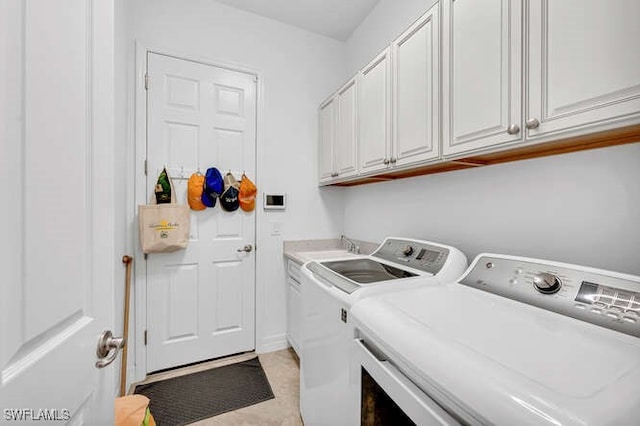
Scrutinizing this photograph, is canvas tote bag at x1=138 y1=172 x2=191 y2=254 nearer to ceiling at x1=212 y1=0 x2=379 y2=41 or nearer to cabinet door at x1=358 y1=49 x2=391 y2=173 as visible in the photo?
cabinet door at x1=358 y1=49 x2=391 y2=173

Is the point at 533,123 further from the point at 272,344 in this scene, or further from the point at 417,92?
the point at 272,344

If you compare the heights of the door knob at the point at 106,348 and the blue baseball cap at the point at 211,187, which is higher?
the blue baseball cap at the point at 211,187

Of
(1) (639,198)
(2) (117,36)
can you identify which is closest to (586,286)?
(1) (639,198)

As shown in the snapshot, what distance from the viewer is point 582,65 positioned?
773 mm

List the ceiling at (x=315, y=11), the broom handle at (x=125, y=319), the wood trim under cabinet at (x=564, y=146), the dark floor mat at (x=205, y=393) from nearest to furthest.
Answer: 1. the wood trim under cabinet at (x=564, y=146)
2. the dark floor mat at (x=205, y=393)
3. the broom handle at (x=125, y=319)
4. the ceiling at (x=315, y=11)

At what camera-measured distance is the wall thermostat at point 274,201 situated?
7.66 ft

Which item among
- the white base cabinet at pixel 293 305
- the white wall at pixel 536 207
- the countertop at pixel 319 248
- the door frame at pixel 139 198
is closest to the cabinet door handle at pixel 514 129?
the white wall at pixel 536 207

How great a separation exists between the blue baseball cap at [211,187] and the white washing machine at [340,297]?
1076mm

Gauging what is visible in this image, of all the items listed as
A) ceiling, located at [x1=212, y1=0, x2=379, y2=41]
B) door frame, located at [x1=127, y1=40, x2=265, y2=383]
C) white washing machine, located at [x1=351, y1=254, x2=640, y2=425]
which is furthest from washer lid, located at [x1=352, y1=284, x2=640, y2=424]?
ceiling, located at [x1=212, y1=0, x2=379, y2=41]

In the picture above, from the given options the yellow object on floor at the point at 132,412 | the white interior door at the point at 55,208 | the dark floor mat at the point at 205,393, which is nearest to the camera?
the white interior door at the point at 55,208

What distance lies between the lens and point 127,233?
1866mm

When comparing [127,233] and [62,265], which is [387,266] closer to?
[62,265]

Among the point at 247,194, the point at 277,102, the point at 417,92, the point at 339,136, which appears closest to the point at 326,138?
the point at 339,136

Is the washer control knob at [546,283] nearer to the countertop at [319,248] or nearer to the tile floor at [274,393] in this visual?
the countertop at [319,248]
